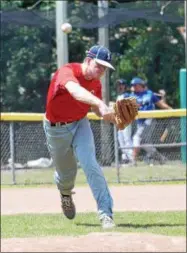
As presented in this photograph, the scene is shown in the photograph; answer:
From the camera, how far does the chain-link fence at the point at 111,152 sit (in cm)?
1348

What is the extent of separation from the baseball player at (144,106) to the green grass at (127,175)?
0.78 feet

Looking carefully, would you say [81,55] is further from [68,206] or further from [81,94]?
[81,94]

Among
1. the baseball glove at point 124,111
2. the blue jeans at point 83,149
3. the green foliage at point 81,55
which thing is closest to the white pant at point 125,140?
the green foliage at point 81,55

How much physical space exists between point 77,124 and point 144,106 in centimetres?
667

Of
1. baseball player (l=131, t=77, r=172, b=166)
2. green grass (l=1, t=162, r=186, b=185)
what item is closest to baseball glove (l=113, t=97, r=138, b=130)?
green grass (l=1, t=162, r=186, b=185)

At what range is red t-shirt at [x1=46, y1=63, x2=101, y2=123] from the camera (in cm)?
791

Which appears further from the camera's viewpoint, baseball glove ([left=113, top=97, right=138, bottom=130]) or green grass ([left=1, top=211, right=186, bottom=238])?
green grass ([left=1, top=211, right=186, bottom=238])

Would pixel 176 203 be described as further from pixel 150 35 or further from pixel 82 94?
pixel 150 35

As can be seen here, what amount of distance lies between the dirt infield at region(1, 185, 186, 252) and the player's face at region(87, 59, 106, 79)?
1.57 m

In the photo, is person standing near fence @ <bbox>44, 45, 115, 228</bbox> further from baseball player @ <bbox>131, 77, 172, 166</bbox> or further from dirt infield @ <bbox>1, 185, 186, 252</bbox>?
baseball player @ <bbox>131, 77, 172, 166</bbox>

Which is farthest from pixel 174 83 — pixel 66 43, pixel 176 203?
pixel 176 203

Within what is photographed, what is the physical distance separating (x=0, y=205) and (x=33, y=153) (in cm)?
347

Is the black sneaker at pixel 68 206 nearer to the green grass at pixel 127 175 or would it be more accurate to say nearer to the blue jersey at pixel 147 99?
the green grass at pixel 127 175

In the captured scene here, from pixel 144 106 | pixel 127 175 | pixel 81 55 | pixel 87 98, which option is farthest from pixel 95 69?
pixel 81 55
